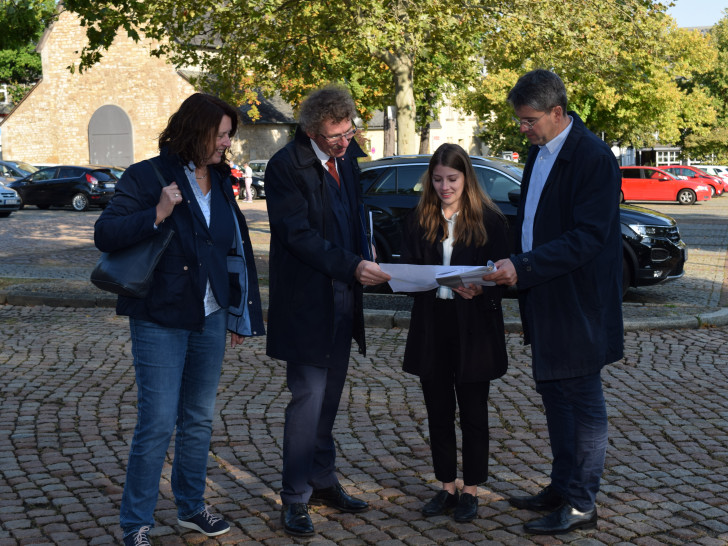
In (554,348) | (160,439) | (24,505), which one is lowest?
(24,505)

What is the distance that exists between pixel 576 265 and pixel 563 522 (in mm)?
1141

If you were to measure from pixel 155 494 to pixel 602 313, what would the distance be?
6.57ft

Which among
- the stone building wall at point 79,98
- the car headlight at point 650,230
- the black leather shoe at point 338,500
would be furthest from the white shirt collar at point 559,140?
the stone building wall at point 79,98

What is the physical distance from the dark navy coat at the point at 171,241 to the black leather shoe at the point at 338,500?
1116mm

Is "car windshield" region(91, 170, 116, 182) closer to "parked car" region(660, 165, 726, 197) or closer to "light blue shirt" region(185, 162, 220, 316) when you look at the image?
"parked car" region(660, 165, 726, 197)

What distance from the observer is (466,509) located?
13.6 ft

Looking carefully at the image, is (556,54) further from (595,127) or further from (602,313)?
(595,127)

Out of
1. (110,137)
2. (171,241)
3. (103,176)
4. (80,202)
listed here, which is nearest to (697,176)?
(103,176)

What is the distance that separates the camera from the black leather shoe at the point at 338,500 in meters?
4.27

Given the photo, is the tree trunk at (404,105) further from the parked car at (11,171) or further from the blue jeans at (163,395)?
the parked car at (11,171)

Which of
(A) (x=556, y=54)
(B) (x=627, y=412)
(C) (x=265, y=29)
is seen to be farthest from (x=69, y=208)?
(B) (x=627, y=412)

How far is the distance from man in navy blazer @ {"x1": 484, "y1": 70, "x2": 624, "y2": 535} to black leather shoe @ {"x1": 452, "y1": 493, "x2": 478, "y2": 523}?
0.87 ft

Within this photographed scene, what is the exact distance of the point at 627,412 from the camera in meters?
6.05

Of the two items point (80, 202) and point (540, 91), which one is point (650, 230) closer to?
point (540, 91)
